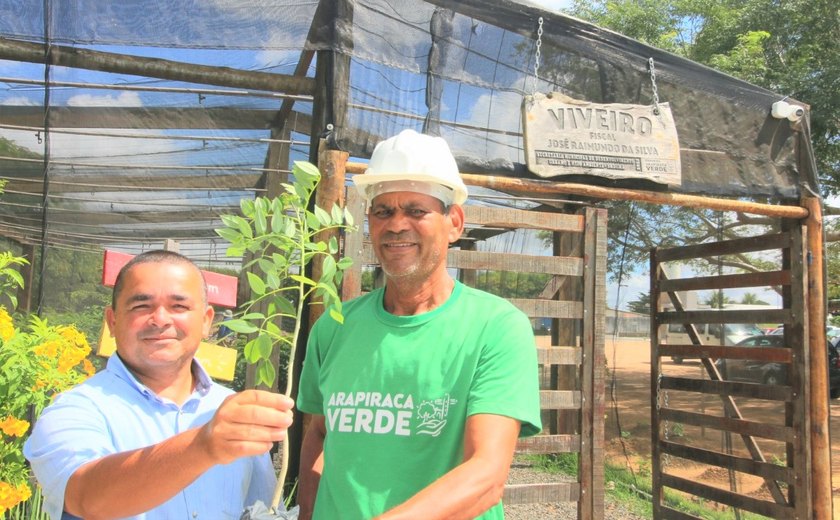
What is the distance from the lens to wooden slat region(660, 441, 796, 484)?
14.9 ft

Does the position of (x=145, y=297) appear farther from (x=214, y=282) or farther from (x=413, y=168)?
(x=214, y=282)

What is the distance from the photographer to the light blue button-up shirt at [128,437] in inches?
53.1

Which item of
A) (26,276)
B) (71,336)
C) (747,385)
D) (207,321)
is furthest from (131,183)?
(747,385)

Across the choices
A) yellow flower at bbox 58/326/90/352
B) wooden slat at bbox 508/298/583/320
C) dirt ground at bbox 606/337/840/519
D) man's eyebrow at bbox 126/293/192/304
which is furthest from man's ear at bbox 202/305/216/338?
dirt ground at bbox 606/337/840/519

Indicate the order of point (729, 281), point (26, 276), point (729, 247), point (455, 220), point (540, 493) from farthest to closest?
point (26, 276), point (729, 281), point (729, 247), point (540, 493), point (455, 220)

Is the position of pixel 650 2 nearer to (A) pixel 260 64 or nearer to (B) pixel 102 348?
(A) pixel 260 64

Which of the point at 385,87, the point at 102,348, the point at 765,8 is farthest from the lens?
the point at 765,8

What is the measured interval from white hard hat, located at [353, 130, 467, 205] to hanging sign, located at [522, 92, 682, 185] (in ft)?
6.93

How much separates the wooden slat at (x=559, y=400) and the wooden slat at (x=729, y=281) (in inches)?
73.2

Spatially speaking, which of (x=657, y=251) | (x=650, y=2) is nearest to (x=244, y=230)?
(x=657, y=251)

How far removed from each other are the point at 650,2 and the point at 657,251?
8052mm

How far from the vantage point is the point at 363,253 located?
350cm

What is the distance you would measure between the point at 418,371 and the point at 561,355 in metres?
2.61

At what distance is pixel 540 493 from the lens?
3.85m
